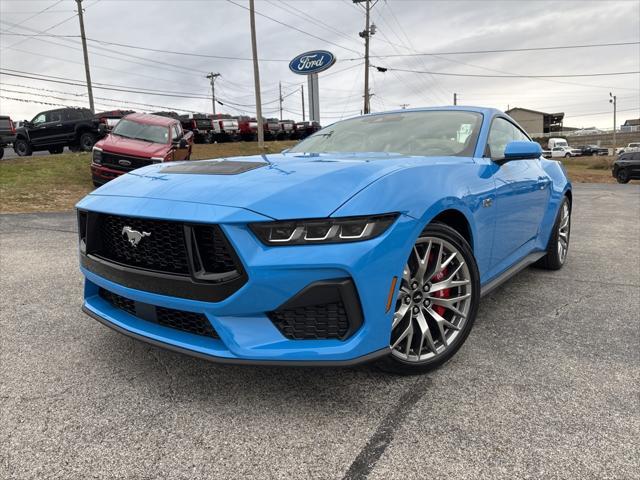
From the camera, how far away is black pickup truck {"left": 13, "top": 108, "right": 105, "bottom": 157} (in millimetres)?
17312

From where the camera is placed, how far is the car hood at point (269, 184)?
196 centimetres

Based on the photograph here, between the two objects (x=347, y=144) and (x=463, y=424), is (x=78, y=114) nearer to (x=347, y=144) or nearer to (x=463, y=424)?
(x=347, y=144)

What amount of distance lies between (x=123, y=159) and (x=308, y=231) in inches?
374

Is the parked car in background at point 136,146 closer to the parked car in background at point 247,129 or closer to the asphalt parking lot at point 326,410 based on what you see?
the asphalt parking lot at point 326,410

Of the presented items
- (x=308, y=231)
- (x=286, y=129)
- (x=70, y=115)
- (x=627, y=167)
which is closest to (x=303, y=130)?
(x=286, y=129)

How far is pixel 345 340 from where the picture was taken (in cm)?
198

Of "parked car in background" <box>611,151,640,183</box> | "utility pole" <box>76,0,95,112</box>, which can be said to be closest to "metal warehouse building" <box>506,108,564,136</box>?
"parked car in background" <box>611,151,640,183</box>

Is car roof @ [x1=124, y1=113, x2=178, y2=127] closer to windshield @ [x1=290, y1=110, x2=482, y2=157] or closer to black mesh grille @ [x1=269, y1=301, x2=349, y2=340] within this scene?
windshield @ [x1=290, y1=110, x2=482, y2=157]

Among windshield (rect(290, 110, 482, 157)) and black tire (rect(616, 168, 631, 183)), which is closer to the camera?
windshield (rect(290, 110, 482, 157))

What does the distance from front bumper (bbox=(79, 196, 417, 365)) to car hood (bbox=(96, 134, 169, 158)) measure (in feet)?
29.5

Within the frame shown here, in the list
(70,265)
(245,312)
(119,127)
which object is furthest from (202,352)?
(119,127)

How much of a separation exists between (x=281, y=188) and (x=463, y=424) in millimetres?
1239

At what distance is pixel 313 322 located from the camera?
198cm

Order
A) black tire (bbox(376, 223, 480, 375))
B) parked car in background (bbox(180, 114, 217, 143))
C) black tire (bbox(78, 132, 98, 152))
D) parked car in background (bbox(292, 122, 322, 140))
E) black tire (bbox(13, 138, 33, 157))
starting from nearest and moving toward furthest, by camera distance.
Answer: black tire (bbox(376, 223, 480, 375)), black tire (bbox(78, 132, 98, 152)), black tire (bbox(13, 138, 33, 157)), parked car in background (bbox(180, 114, 217, 143)), parked car in background (bbox(292, 122, 322, 140))
